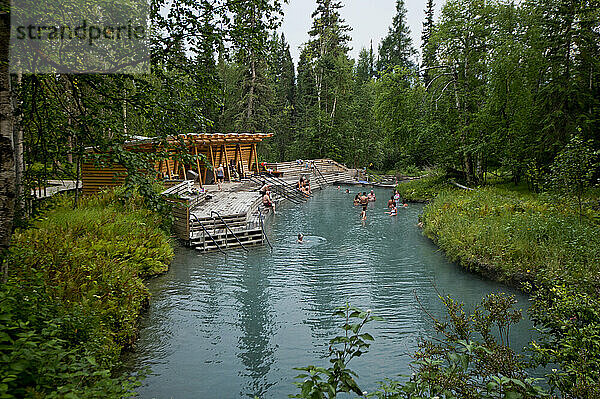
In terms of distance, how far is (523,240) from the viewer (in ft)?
40.5

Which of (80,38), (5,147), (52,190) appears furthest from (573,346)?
(52,190)

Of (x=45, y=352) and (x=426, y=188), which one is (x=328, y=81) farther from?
(x=45, y=352)

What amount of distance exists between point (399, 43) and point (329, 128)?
25593 millimetres

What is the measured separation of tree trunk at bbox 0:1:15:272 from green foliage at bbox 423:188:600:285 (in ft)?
31.7

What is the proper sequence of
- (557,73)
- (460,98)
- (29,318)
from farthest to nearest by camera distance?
(460,98) → (557,73) → (29,318)

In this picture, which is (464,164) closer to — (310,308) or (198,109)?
(310,308)

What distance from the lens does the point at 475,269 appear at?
1266 cm

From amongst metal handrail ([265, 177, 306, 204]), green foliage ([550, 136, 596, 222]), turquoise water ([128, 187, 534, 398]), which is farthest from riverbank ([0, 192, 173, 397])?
metal handrail ([265, 177, 306, 204])

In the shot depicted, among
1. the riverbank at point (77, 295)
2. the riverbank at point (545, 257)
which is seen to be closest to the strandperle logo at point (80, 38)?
the riverbank at point (77, 295)

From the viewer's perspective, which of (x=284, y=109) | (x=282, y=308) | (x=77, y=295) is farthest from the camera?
(x=284, y=109)

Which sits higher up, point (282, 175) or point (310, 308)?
point (282, 175)

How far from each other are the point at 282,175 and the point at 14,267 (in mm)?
29983

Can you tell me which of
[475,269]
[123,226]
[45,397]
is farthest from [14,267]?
[475,269]

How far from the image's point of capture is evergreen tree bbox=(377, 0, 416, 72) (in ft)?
198
